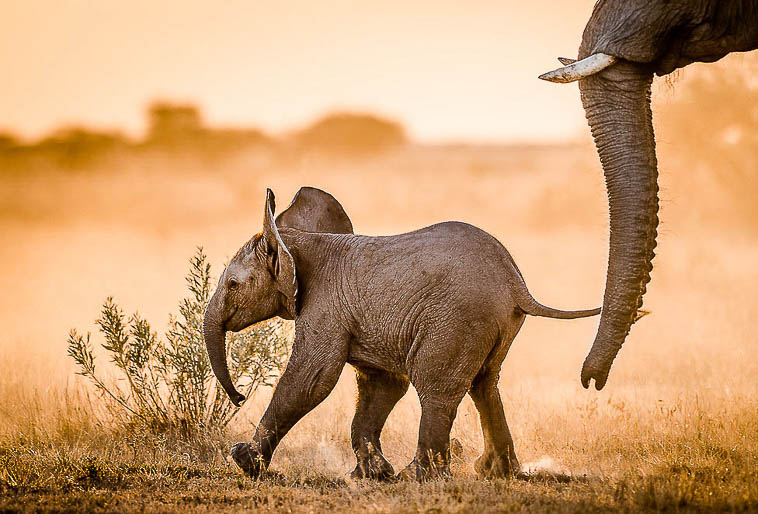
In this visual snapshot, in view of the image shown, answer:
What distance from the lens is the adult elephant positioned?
24.8 feet

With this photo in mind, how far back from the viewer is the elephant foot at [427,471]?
8.98 m

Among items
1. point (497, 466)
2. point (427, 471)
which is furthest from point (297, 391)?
point (497, 466)

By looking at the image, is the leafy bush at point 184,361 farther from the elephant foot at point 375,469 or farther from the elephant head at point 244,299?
the elephant foot at point 375,469

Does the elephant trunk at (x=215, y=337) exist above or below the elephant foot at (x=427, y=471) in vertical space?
above

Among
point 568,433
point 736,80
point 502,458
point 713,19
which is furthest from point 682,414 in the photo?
point 736,80

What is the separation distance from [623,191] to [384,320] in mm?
2840

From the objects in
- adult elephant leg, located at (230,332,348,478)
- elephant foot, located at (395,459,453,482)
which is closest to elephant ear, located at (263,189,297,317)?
adult elephant leg, located at (230,332,348,478)

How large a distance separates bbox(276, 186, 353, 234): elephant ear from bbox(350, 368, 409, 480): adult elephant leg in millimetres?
1648

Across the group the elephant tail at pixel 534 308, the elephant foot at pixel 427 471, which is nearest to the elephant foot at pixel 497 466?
the elephant foot at pixel 427 471

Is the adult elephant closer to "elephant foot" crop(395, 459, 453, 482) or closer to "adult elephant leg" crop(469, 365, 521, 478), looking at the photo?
"elephant foot" crop(395, 459, 453, 482)

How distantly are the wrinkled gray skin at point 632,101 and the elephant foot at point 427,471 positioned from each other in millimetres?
2005

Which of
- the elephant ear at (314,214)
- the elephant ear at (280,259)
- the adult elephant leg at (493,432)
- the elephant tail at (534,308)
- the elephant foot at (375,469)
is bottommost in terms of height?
the elephant foot at (375,469)

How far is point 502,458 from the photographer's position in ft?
31.9

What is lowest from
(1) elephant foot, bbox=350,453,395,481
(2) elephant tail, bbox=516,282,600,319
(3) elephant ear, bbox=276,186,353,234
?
(1) elephant foot, bbox=350,453,395,481
